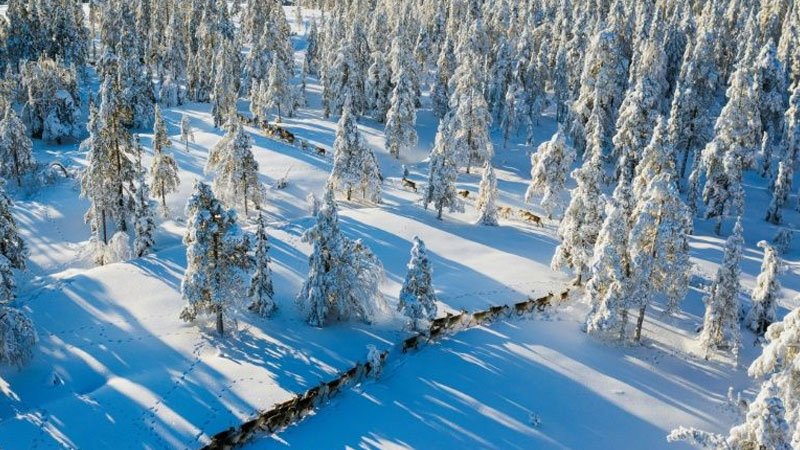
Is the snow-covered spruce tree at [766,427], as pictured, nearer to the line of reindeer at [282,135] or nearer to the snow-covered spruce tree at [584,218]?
the snow-covered spruce tree at [584,218]

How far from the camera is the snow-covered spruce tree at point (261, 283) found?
29.8 metres

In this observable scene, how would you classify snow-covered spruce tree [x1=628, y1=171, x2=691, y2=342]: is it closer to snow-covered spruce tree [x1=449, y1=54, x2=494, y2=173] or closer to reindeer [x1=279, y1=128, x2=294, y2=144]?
snow-covered spruce tree [x1=449, y1=54, x2=494, y2=173]

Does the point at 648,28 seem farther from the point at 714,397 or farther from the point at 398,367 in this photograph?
the point at 398,367

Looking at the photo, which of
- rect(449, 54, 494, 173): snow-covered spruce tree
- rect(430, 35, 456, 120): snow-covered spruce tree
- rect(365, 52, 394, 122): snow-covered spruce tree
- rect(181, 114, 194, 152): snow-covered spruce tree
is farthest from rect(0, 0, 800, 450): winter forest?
rect(430, 35, 456, 120): snow-covered spruce tree

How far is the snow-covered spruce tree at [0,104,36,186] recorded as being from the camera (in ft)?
164

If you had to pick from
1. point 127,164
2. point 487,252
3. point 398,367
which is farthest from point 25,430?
point 487,252

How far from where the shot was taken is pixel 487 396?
85.3 feet

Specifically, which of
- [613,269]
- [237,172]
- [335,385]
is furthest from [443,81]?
[335,385]

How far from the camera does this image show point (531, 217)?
47031mm

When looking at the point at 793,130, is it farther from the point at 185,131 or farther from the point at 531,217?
the point at 185,131

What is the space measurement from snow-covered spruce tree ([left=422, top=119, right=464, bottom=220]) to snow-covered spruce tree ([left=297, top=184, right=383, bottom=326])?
1494cm

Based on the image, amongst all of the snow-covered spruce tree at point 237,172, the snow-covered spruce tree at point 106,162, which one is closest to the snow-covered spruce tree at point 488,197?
the snow-covered spruce tree at point 237,172

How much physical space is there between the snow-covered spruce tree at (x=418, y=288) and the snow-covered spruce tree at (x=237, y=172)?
18.3m

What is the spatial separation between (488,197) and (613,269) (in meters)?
16.5
